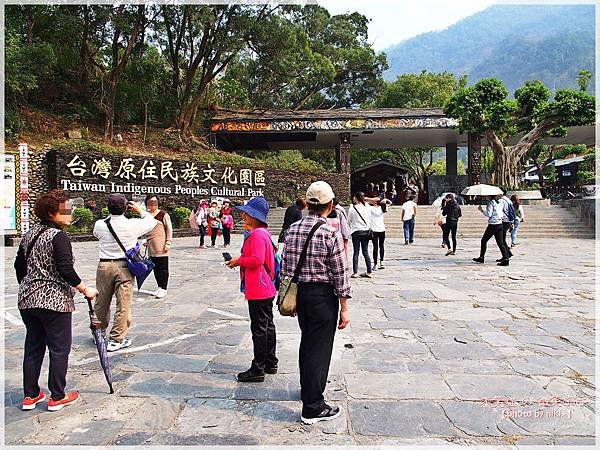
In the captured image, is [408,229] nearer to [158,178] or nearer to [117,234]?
[158,178]

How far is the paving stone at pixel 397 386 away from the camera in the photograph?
11.0 ft

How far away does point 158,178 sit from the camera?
18.0 metres

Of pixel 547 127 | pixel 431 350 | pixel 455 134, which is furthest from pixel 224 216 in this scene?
pixel 455 134

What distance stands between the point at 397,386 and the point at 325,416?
0.74m

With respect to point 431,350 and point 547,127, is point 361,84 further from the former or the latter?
point 431,350

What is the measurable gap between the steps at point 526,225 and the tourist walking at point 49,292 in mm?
15062

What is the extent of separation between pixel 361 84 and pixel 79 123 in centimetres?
1996

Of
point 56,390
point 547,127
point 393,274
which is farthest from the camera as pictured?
point 547,127

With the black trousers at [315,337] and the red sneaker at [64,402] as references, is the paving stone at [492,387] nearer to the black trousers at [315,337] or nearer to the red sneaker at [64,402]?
the black trousers at [315,337]

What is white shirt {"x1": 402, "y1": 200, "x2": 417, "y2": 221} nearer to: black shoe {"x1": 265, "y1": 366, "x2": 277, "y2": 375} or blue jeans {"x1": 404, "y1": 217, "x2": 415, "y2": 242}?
blue jeans {"x1": 404, "y1": 217, "x2": 415, "y2": 242}

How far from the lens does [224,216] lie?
13.4m

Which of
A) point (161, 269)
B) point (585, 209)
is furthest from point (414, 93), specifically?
point (161, 269)

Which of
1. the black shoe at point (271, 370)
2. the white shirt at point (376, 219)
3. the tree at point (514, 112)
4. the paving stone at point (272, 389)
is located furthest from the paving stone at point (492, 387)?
the tree at point (514, 112)

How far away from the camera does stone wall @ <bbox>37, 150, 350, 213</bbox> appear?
611 inches
